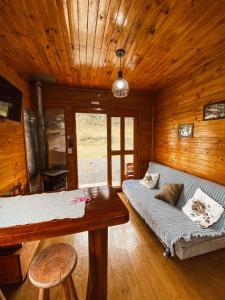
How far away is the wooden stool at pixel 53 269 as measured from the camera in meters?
0.89

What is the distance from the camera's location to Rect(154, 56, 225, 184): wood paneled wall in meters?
2.11

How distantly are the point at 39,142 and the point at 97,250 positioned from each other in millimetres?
2521

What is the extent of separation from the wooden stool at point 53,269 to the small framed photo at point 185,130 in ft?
8.16

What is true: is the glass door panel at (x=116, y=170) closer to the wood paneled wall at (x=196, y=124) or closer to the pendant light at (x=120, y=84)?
the wood paneled wall at (x=196, y=124)

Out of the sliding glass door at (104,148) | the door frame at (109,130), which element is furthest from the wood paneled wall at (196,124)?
the sliding glass door at (104,148)

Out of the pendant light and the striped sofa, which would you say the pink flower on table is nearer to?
the striped sofa

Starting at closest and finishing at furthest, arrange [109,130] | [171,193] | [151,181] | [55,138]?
[171,193], [151,181], [55,138], [109,130]

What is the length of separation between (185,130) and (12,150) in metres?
2.88

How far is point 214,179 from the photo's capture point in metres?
2.20

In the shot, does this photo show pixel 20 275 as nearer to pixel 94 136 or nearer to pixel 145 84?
pixel 94 136

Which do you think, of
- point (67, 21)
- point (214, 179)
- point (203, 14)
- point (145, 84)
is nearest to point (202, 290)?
point (214, 179)

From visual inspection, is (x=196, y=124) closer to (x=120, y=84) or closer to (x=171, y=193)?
(x=171, y=193)

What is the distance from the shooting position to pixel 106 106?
359 cm

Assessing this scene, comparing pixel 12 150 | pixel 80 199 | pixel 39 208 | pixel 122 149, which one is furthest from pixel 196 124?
pixel 12 150
